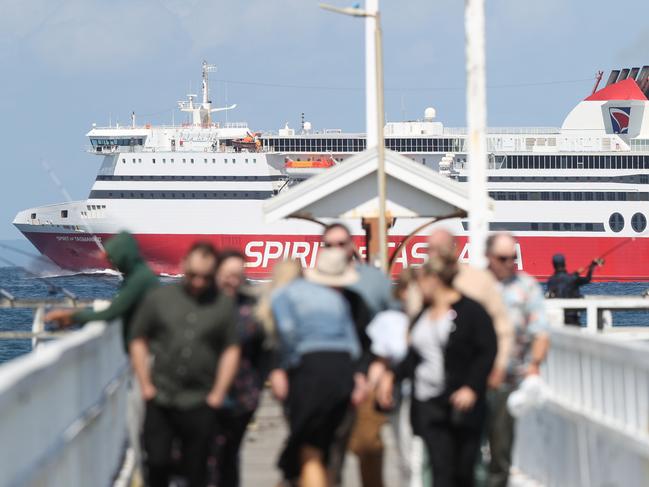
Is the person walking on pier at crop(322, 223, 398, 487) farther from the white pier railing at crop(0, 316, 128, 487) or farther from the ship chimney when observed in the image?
the ship chimney

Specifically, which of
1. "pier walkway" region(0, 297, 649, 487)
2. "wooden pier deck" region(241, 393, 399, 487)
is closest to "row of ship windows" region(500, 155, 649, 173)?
"wooden pier deck" region(241, 393, 399, 487)

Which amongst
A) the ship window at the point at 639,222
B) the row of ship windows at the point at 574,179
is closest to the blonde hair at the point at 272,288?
the row of ship windows at the point at 574,179

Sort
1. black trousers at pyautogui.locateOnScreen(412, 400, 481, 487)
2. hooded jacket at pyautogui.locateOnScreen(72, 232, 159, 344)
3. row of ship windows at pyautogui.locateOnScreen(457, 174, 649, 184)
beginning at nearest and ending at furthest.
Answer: black trousers at pyautogui.locateOnScreen(412, 400, 481, 487), hooded jacket at pyautogui.locateOnScreen(72, 232, 159, 344), row of ship windows at pyautogui.locateOnScreen(457, 174, 649, 184)

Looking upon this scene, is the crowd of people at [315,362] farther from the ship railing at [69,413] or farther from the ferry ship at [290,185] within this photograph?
the ferry ship at [290,185]

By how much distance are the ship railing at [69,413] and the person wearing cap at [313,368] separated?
96 centimetres

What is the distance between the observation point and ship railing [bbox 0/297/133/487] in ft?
18.4

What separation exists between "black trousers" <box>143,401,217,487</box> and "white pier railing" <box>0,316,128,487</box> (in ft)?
1.24

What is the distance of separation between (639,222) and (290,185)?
56.2 ft

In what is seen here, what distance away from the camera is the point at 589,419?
7684 millimetres

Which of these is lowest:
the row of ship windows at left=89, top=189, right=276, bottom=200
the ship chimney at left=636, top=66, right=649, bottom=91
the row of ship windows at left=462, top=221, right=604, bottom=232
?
the row of ship windows at left=462, top=221, right=604, bottom=232

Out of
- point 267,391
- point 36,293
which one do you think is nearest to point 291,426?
point 267,391

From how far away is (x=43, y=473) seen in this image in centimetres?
619

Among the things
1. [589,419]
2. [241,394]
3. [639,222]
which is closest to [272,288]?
[241,394]

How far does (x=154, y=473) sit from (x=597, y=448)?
6.91ft
